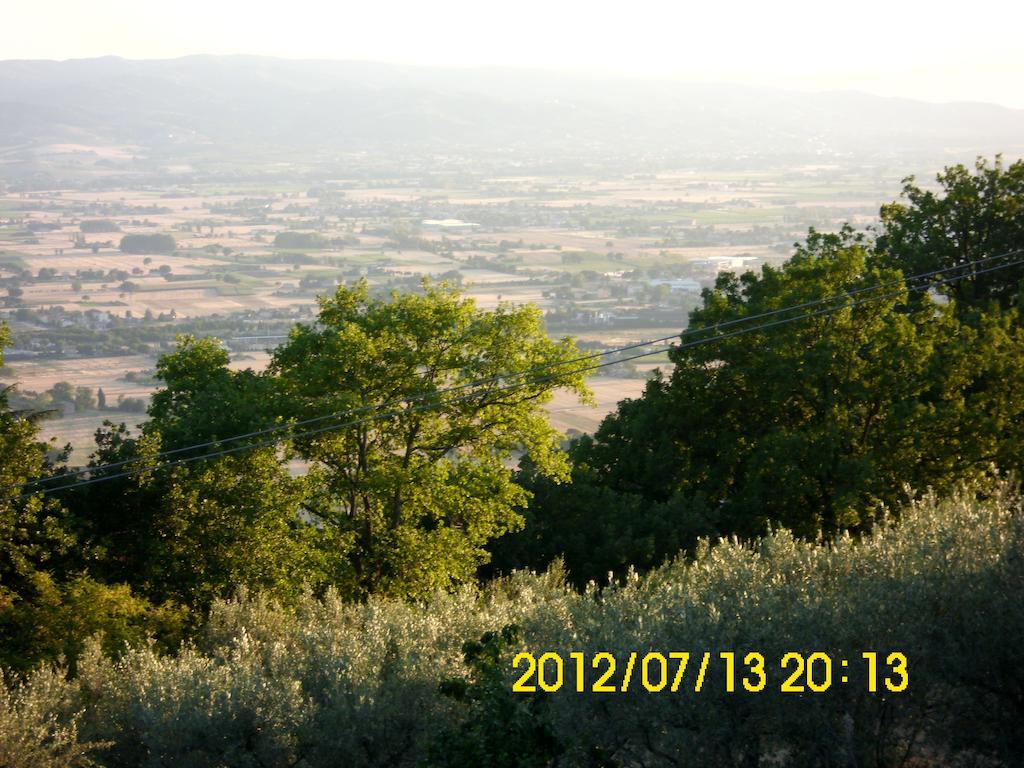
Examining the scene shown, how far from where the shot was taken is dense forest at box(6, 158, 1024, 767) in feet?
37.4

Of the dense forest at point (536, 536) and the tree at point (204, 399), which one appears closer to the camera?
the dense forest at point (536, 536)

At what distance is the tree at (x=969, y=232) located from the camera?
101 ft

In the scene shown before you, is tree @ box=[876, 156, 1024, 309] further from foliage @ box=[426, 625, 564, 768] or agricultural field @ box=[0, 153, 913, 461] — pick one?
foliage @ box=[426, 625, 564, 768]

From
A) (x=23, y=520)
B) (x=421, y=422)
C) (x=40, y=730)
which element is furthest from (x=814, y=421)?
(x=40, y=730)

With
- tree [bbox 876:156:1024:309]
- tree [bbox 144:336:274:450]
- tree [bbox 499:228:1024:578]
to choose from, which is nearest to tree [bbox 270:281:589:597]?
tree [bbox 144:336:274:450]

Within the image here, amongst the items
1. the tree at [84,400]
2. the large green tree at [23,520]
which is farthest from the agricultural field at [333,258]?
the large green tree at [23,520]

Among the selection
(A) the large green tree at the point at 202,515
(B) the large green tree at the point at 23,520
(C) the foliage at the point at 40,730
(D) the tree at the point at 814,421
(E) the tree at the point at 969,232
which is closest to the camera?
(C) the foliage at the point at 40,730

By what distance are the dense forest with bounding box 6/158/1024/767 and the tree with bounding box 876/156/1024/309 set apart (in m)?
0.09

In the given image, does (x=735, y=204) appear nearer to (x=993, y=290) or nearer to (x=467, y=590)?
(x=993, y=290)

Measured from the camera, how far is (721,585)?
47.5ft

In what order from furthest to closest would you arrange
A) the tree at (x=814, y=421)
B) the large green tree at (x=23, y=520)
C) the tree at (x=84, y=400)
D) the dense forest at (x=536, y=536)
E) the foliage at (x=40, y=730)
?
the tree at (x=84, y=400)
the tree at (x=814, y=421)
the large green tree at (x=23, y=520)
the foliage at (x=40, y=730)
the dense forest at (x=536, y=536)

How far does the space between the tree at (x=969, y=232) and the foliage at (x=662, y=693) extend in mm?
16882

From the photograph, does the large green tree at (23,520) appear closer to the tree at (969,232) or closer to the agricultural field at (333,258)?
the agricultural field at (333,258)
